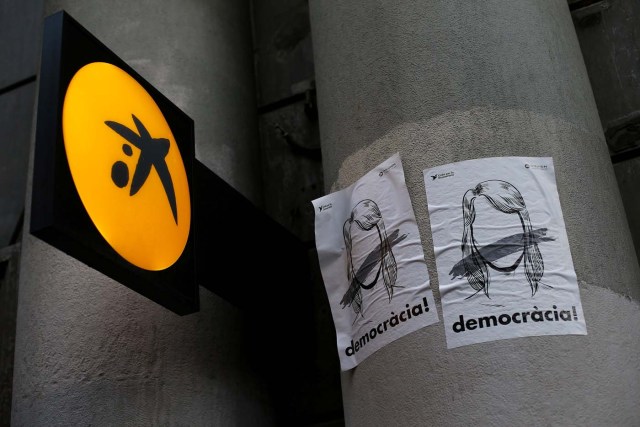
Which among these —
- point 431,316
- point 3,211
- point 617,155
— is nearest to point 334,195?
point 431,316

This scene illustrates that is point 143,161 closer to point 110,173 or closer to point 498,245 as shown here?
point 110,173

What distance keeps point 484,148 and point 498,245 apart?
0.61 m

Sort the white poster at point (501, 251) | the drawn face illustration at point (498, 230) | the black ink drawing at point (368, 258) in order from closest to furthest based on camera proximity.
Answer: the white poster at point (501, 251) < the drawn face illustration at point (498, 230) < the black ink drawing at point (368, 258)

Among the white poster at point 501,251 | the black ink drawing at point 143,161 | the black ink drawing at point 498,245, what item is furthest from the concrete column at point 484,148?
the black ink drawing at point 143,161

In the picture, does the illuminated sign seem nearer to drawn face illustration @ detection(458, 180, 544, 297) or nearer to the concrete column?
the concrete column

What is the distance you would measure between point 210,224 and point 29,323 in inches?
60.9

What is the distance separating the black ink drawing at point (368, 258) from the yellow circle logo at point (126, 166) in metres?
0.96

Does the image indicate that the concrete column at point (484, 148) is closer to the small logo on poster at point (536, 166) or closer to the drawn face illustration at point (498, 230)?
the small logo on poster at point (536, 166)

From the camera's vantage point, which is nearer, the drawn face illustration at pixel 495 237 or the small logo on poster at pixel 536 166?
the drawn face illustration at pixel 495 237

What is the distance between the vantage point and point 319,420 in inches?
255

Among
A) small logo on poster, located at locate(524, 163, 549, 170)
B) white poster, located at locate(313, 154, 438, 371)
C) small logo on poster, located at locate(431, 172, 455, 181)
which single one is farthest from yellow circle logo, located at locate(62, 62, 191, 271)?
small logo on poster, located at locate(524, 163, 549, 170)

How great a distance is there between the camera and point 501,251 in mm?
4758

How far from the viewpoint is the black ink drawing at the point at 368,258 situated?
16.4 feet

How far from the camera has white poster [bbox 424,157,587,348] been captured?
4.62 meters
